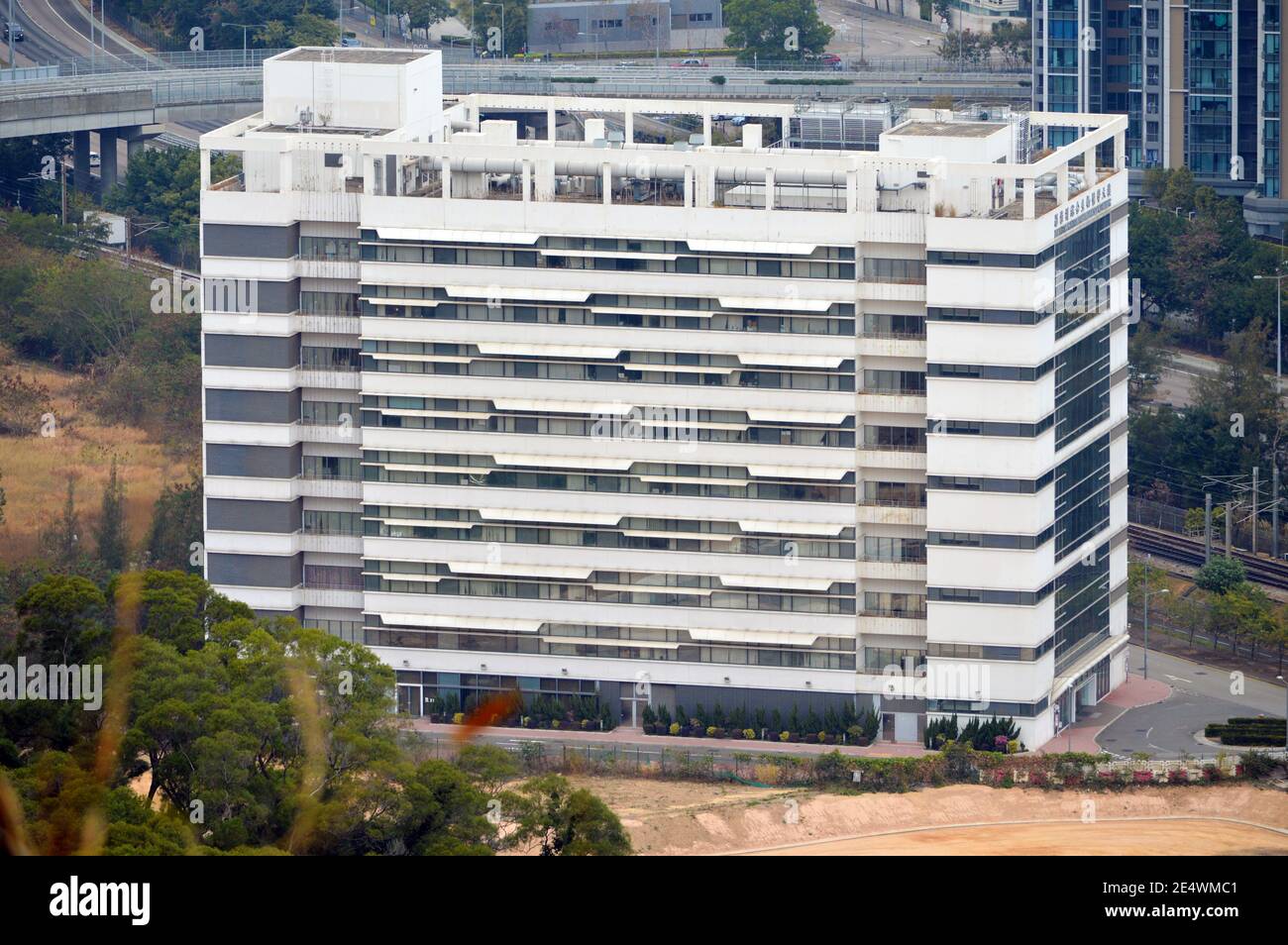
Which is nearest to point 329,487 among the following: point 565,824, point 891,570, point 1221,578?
point 891,570

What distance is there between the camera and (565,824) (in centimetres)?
11150

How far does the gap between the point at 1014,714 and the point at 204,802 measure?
145 feet

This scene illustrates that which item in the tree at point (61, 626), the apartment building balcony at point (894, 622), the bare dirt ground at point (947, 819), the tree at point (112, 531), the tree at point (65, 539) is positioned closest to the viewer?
the tree at point (61, 626)

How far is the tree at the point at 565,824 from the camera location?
110375 mm

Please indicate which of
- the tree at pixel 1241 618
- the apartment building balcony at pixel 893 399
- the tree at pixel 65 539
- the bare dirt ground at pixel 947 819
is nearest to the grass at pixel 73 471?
the tree at pixel 65 539

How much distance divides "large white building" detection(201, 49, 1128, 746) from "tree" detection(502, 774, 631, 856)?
992 inches

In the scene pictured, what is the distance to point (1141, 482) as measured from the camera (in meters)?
184

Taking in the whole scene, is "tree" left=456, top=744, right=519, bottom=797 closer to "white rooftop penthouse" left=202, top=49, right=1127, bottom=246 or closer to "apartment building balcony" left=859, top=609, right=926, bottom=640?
"apartment building balcony" left=859, top=609, right=926, bottom=640

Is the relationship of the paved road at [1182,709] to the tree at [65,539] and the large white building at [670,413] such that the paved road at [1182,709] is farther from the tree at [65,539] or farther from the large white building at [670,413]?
the tree at [65,539]

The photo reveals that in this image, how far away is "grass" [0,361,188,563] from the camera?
166 meters

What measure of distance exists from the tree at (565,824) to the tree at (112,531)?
51655mm

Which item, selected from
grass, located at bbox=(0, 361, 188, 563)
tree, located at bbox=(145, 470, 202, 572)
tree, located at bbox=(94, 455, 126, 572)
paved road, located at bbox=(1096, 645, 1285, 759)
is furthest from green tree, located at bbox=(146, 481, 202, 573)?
paved road, located at bbox=(1096, 645, 1285, 759)

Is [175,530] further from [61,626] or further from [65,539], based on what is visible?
[61,626]
